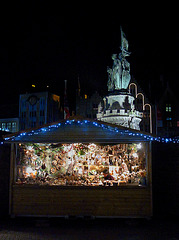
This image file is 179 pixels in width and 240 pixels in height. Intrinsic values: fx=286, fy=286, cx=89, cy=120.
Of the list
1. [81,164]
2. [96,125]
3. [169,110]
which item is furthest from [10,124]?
[96,125]

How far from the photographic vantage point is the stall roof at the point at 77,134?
32.5 ft

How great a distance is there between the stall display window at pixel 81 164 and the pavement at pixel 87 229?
4.27 feet

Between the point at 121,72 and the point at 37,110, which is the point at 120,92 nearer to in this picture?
the point at 121,72

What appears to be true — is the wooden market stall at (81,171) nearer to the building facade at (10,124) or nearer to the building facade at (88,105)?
the building facade at (88,105)

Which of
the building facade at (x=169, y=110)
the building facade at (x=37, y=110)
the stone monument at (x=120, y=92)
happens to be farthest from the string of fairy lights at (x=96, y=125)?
the building facade at (x=37, y=110)

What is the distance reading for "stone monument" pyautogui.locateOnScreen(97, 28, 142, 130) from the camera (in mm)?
34844

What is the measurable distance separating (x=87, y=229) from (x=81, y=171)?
2324 mm

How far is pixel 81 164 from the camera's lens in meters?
10.4

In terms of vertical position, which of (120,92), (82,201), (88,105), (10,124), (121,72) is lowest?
(82,201)

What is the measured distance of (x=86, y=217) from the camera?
9914mm

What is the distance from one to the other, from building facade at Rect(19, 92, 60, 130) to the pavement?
57.9 meters

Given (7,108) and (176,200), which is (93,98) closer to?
(7,108)

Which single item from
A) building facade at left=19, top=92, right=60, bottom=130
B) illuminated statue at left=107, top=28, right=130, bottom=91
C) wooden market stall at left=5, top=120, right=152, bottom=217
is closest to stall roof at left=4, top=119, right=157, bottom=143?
wooden market stall at left=5, top=120, right=152, bottom=217

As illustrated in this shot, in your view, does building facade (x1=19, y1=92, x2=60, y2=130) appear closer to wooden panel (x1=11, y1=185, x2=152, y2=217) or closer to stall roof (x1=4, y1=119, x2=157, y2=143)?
stall roof (x1=4, y1=119, x2=157, y2=143)
